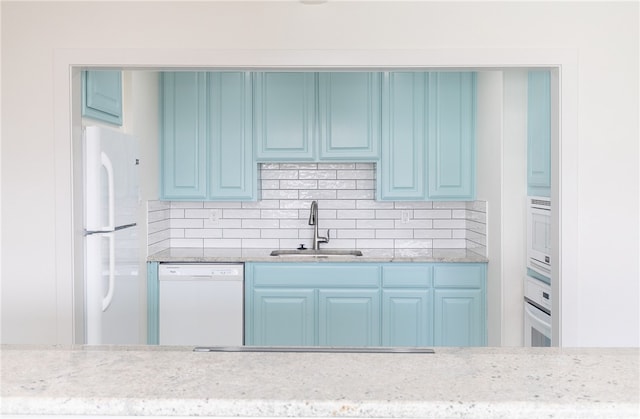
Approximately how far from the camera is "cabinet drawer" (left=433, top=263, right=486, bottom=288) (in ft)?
12.6

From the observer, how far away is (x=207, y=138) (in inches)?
164

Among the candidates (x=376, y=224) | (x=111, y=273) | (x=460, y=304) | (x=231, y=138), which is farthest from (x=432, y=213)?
(x=111, y=273)

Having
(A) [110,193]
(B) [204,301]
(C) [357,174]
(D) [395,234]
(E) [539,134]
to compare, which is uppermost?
(E) [539,134]

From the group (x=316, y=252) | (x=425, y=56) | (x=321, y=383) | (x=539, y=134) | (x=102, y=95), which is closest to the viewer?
(x=321, y=383)

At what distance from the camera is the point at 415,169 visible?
4.11 meters

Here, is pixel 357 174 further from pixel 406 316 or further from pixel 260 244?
pixel 406 316

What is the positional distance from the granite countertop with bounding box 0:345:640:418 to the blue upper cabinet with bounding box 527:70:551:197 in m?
2.09

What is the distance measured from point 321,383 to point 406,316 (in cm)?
301

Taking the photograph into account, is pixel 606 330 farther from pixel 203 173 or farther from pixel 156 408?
pixel 203 173

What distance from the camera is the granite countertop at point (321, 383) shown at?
2.90 ft

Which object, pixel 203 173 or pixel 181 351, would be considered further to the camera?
pixel 203 173

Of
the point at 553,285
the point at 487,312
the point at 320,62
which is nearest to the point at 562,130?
the point at 553,285

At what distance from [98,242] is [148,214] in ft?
3.83

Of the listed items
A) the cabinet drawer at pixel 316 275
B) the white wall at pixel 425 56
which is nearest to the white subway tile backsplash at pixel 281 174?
the cabinet drawer at pixel 316 275
